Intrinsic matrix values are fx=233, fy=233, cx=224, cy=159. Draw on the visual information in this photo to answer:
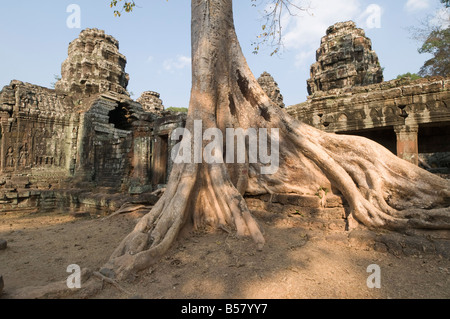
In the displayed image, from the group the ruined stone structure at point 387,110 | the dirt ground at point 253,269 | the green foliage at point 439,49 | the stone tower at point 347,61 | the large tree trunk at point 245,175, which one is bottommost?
the dirt ground at point 253,269

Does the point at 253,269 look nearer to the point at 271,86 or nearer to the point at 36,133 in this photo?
the point at 36,133

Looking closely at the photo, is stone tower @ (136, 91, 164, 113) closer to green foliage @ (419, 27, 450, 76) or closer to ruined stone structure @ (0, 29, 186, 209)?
ruined stone structure @ (0, 29, 186, 209)

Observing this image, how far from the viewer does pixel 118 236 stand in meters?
A: 3.34

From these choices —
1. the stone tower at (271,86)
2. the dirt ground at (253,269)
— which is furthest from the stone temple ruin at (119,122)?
the stone tower at (271,86)

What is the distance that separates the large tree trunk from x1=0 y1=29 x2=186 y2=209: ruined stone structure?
3.62 meters

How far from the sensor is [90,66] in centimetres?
1316

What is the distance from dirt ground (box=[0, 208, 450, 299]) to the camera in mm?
1750

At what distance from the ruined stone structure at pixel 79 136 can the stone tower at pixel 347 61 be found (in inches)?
269

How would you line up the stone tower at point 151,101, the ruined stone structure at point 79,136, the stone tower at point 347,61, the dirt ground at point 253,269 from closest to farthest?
1. the dirt ground at point 253,269
2. the ruined stone structure at point 79,136
3. the stone tower at point 347,61
4. the stone tower at point 151,101

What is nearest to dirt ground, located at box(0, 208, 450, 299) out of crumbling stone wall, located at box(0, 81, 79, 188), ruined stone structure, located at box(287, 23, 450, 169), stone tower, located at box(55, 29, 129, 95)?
ruined stone structure, located at box(287, 23, 450, 169)

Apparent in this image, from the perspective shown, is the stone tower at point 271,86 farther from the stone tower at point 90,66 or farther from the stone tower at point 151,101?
the stone tower at point 90,66

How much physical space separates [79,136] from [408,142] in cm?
1316

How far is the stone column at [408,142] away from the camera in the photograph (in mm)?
6016

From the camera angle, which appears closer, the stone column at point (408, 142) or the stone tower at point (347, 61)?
the stone column at point (408, 142)
